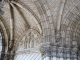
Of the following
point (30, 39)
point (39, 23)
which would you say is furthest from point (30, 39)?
point (39, 23)

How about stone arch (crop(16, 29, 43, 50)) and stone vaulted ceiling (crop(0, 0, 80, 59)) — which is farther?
stone arch (crop(16, 29, 43, 50))

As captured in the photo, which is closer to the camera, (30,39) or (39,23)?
(39,23)

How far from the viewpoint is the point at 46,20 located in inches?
381

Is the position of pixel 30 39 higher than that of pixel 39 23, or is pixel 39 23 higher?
pixel 39 23

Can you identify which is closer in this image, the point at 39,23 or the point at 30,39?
the point at 39,23

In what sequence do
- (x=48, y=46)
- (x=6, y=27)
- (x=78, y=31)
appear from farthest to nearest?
1. (x=6, y=27)
2. (x=78, y=31)
3. (x=48, y=46)

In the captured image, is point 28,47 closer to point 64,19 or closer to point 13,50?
point 13,50

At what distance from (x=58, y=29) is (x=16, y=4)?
2.80 metres

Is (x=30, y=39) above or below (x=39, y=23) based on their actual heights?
below

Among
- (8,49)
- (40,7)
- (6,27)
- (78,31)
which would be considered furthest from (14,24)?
(78,31)

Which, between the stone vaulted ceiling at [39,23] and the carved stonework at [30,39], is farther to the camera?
the carved stonework at [30,39]

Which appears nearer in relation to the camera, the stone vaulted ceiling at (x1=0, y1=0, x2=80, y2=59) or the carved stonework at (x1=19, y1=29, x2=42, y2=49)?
the stone vaulted ceiling at (x1=0, y1=0, x2=80, y2=59)

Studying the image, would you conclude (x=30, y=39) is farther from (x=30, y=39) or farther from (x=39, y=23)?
(x=39, y=23)

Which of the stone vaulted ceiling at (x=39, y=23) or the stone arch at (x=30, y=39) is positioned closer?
the stone vaulted ceiling at (x=39, y=23)
